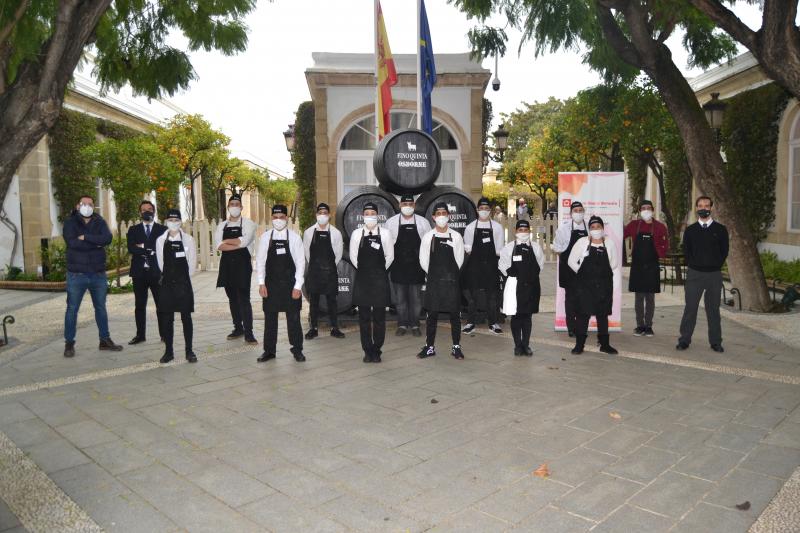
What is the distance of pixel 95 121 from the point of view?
18.5 meters

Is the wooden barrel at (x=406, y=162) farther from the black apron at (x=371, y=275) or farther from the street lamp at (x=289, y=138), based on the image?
the street lamp at (x=289, y=138)

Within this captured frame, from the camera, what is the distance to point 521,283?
703cm

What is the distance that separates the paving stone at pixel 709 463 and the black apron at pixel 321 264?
15.8 feet

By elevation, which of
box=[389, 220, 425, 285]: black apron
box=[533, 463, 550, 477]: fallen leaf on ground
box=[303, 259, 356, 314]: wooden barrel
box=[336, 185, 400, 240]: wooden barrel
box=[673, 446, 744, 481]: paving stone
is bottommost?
box=[673, 446, 744, 481]: paving stone

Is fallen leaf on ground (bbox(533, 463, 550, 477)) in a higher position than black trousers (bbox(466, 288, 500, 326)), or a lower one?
lower

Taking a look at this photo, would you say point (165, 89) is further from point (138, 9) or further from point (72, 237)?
point (72, 237)

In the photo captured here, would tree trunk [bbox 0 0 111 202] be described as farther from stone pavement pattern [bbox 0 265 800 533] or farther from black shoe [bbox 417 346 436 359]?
black shoe [bbox 417 346 436 359]

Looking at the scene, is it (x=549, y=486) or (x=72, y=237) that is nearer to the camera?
(x=549, y=486)

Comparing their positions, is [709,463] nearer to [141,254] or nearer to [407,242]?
[407,242]

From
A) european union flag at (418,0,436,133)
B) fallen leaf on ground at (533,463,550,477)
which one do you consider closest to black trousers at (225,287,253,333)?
fallen leaf on ground at (533,463,550,477)

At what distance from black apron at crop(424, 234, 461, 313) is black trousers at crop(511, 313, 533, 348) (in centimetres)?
73

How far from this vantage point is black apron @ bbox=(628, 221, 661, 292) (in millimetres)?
8156

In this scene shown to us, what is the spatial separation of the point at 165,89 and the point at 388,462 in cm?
712

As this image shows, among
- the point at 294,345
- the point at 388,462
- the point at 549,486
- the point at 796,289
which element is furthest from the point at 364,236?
the point at 796,289
